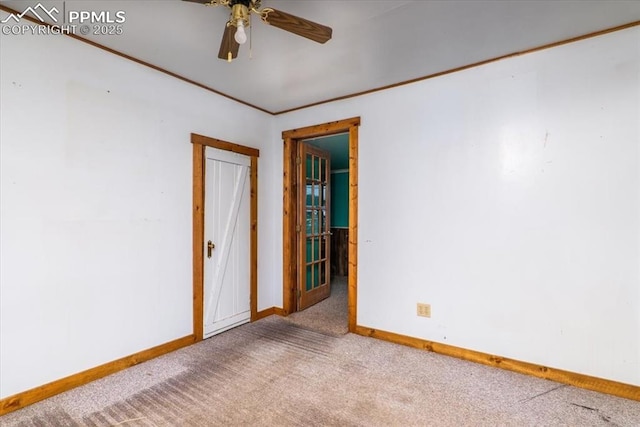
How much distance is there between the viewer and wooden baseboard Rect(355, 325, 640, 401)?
2109 millimetres

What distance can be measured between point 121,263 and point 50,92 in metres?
1.30

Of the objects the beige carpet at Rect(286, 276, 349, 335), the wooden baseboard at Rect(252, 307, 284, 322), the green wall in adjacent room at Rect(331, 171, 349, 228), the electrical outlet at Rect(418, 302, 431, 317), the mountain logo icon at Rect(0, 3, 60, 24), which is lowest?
the beige carpet at Rect(286, 276, 349, 335)

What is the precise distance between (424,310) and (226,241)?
2.11 metres

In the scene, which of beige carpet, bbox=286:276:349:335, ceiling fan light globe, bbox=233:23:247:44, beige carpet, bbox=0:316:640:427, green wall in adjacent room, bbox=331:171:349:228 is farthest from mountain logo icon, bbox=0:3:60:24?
green wall in adjacent room, bbox=331:171:349:228

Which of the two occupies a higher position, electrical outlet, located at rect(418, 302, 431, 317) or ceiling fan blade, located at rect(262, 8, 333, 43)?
ceiling fan blade, located at rect(262, 8, 333, 43)

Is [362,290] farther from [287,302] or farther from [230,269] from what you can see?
[230,269]

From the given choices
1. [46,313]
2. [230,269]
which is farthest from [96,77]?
[230,269]

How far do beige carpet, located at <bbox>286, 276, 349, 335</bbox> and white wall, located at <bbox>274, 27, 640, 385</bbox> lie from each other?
1.11 ft

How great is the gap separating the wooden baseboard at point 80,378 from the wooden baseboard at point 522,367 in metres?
1.92

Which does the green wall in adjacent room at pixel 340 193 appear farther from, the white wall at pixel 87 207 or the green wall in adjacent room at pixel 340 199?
the white wall at pixel 87 207

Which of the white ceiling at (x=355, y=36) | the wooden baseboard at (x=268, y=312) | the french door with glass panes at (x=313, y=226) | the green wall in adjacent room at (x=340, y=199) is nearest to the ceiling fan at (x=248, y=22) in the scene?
the white ceiling at (x=355, y=36)

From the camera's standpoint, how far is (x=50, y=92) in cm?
209

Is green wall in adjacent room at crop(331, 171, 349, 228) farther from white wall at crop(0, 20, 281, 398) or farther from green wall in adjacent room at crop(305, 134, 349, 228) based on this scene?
white wall at crop(0, 20, 281, 398)

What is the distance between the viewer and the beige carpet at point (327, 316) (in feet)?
10.9
